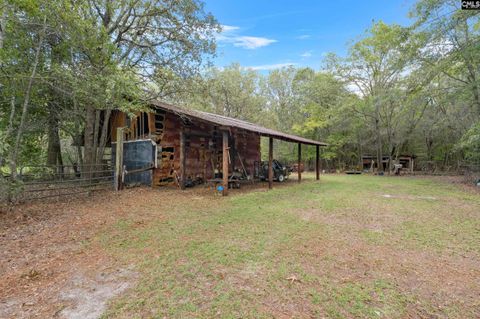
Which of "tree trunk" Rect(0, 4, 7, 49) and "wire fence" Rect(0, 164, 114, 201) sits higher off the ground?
"tree trunk" Rect(0, 4, 7, 49)

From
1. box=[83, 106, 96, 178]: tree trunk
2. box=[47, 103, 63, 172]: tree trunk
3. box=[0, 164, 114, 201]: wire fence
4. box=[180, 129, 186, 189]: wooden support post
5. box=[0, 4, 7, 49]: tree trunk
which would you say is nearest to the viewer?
box=[0, 4, 7, 49]: tree trunk

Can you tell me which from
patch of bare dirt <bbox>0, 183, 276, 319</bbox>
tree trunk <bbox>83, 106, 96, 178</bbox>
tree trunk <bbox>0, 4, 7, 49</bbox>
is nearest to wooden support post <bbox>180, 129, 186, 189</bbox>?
patch of bare dirt <bbox>0, 183, 276, 319</bbox>

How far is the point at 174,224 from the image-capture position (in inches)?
203

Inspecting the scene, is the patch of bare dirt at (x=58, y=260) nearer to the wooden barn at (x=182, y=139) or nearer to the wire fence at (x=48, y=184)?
the wire fence at (x=48, y=184)

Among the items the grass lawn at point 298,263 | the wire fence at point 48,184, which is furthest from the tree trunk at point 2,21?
the grass lawn at point 298,263

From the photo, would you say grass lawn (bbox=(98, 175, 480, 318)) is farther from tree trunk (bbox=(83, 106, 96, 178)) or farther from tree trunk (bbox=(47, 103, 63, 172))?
tree trunk (bbox=(47, 103, 63, 172))

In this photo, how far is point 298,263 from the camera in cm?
333

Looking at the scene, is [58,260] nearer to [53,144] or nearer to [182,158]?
[182,158]

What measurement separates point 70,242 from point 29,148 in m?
9.12

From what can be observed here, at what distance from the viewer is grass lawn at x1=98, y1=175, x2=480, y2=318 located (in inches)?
93.8

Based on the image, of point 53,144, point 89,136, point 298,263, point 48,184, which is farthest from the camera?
point 53,144

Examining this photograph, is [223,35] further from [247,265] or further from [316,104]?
[316,104]

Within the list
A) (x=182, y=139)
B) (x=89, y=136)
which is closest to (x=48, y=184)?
(x=89, y=136)

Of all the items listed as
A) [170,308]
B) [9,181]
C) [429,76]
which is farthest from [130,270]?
[429,76]
